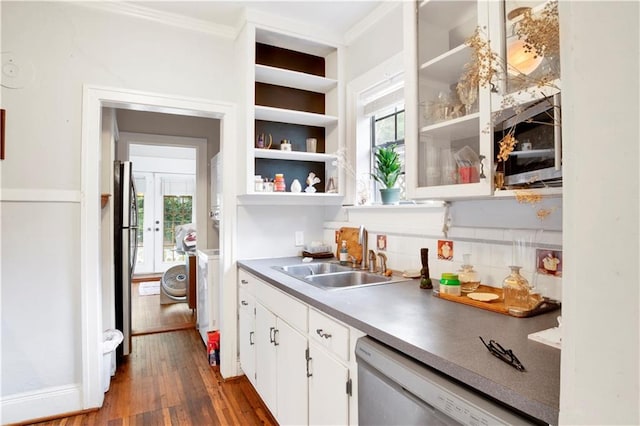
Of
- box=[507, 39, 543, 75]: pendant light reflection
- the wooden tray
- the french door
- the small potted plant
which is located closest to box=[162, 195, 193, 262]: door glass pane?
the french door

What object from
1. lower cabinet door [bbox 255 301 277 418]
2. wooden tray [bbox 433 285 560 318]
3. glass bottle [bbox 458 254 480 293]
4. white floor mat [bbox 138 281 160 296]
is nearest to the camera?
wooden tray [bbox 433 285 560 318]

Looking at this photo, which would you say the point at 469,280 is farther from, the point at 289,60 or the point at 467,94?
the point at 289,60

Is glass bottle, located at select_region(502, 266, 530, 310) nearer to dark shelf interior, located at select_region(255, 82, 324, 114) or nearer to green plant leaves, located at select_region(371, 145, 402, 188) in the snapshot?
green plant leaves, located at select_region(371, 145, 402, 188)

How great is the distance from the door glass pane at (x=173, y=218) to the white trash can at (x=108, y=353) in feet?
14.9

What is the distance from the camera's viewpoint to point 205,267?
315 cm

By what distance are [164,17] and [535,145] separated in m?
2.50

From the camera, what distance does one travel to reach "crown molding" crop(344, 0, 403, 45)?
86.0 inches

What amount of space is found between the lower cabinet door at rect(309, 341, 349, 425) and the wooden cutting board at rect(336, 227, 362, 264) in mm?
974

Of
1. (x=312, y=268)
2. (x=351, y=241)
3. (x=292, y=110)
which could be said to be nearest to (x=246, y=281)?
(x=312, y=268)

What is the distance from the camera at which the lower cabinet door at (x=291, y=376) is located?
1.61 meters

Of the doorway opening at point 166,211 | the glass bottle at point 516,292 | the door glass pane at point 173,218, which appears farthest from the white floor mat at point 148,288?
the glass bottle at point 516,292

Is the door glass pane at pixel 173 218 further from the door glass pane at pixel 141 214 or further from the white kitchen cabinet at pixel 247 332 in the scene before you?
the white kitchen cabinet at pixel 247 332

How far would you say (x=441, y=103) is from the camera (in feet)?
5.10

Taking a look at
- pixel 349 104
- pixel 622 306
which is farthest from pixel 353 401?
pixel 349 104
